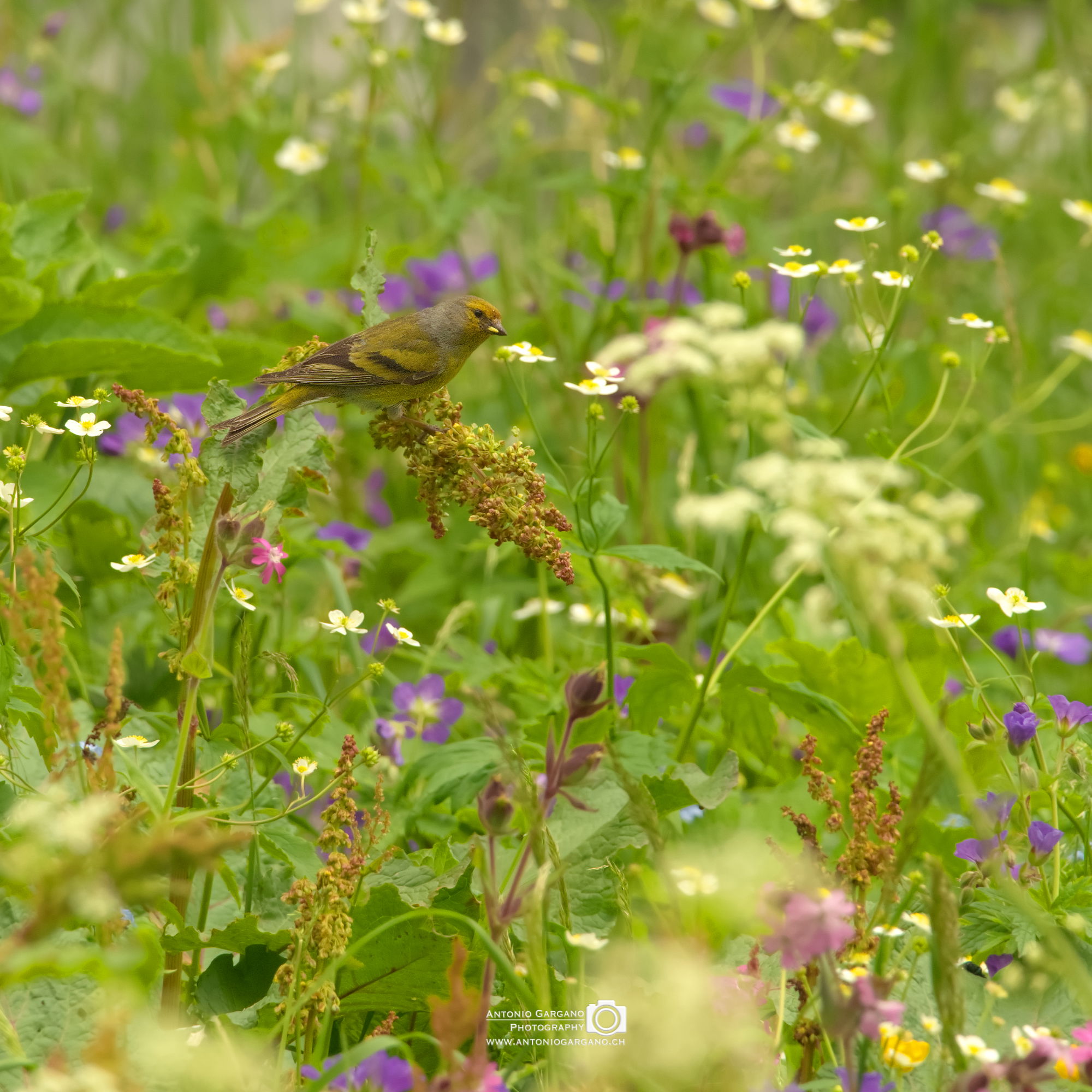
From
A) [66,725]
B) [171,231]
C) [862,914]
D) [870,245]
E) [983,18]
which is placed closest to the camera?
[66,725]

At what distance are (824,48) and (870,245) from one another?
7.79 feet

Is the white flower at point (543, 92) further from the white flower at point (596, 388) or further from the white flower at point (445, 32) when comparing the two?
the white flower at point (596, 388)

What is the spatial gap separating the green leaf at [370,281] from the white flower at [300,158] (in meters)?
2.35

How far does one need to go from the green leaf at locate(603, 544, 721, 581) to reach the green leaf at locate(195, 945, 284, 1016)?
67cm

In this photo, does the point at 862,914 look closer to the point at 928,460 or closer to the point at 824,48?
the point at 928,460

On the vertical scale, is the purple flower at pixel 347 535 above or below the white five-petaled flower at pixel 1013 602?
below

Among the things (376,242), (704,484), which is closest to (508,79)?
Result: (704,484)

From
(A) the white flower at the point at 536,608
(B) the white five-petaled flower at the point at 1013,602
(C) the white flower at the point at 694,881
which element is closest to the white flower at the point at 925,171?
(A) the white flower at the point at 536,608

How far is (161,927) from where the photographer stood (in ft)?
5.20

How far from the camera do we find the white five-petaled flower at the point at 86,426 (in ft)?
5.53

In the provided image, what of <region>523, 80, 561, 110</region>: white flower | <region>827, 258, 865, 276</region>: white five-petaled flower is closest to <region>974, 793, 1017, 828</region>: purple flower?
<region>827, 258, 865, 276</region>: white five-petaled flower

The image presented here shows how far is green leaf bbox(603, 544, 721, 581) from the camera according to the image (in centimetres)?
171

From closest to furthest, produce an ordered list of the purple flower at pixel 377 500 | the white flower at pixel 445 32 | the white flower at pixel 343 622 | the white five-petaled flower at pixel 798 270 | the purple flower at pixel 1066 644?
the white flower at pixel 343 622
the white five-petaled flower at pixel 798 270
the purple flower at pixel 1066 644
the purple flower at pixel 377 500
the white flower at pixel 445 32

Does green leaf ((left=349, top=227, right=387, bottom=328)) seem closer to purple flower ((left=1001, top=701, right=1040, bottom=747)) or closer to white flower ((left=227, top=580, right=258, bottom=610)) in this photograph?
white flower ((left=227, top=580, right=258, bottom=610))
